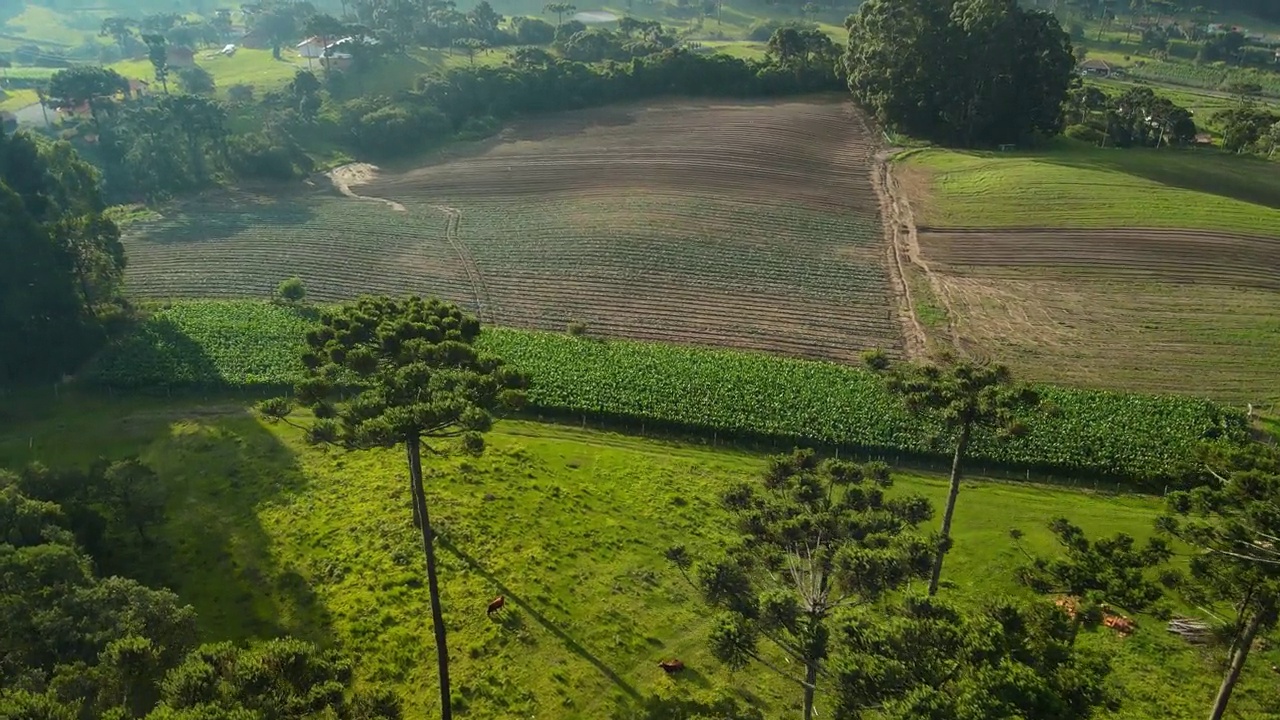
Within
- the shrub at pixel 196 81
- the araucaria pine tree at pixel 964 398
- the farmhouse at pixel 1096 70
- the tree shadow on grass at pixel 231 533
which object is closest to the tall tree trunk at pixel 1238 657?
the araucaria pine tree at pixel 964 398

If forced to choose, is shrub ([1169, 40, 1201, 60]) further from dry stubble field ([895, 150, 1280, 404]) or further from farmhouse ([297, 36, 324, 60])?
farmhouse ([297, 36, 324, 60])

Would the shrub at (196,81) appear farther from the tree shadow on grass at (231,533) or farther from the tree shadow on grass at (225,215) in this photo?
the tree shadow on grass at (231,533)

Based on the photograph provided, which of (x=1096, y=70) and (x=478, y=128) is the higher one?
(x=1096, y=70)

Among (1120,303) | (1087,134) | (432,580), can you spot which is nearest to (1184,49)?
(1087,134)

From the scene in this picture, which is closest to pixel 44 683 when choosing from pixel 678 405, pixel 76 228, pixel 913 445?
pixel 678 405

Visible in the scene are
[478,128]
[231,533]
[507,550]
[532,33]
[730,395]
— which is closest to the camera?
[507,550]

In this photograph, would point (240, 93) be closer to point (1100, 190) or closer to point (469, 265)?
point (469, 265)

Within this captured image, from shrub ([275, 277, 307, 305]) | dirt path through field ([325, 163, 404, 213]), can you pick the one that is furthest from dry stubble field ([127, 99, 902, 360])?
shrub ([275, 277, 307, 305])
